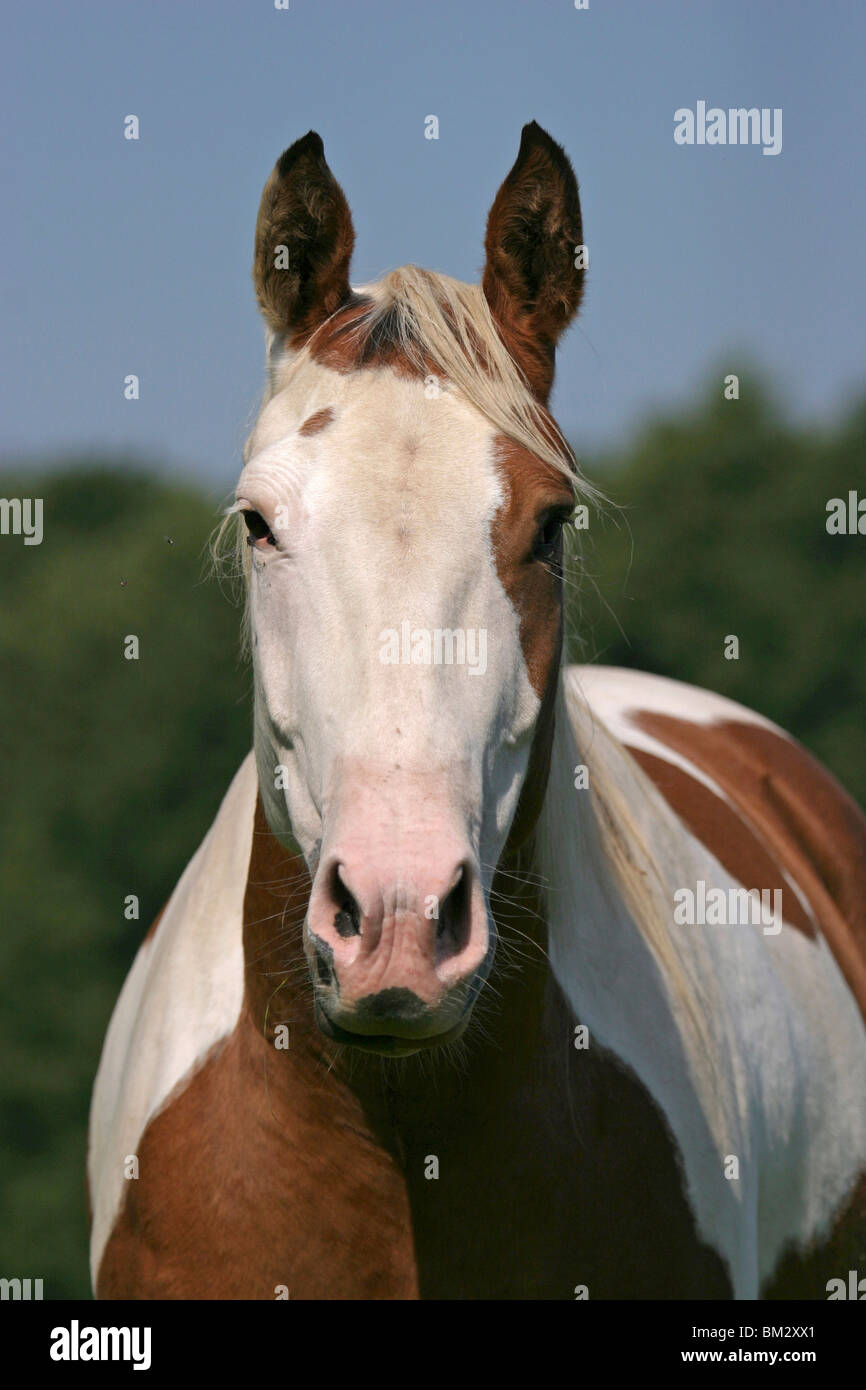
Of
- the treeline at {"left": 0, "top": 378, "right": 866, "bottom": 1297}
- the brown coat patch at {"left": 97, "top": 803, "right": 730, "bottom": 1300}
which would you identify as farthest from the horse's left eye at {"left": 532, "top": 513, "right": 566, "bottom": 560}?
the treeline at {"left": 0, "top": 378, "right": 866, "bottom": 1297}

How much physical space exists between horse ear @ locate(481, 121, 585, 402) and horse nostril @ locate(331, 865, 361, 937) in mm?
1115

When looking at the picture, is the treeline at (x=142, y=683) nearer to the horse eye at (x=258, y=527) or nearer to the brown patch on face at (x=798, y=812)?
the brown patch on face at (x=798, y=812)

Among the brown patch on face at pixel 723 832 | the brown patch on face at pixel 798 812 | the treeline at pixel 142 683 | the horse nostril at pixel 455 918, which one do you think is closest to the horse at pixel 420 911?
the horse nostril at pixel 455 918

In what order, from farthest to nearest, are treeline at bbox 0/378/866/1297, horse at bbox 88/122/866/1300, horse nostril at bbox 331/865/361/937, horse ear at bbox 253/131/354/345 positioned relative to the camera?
treeline at bbox 0/378/866/1297 → horse ear at bbox 253/131/354/345 → horse at bbox 88/122/866/1300 → horse nostril at bbox 331/865/361/937

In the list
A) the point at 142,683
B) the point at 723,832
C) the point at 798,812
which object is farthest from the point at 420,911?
the point at 142,683

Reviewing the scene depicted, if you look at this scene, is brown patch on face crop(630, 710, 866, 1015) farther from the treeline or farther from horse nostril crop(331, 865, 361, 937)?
the treeline

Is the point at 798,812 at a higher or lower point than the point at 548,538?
lower

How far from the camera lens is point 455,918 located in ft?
7.02

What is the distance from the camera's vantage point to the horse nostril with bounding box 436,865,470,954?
2105mm

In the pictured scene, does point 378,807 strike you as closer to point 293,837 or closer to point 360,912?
point 360,912

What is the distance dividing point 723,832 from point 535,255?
202 centimetres

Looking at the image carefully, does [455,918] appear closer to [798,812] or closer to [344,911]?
[344,911]
